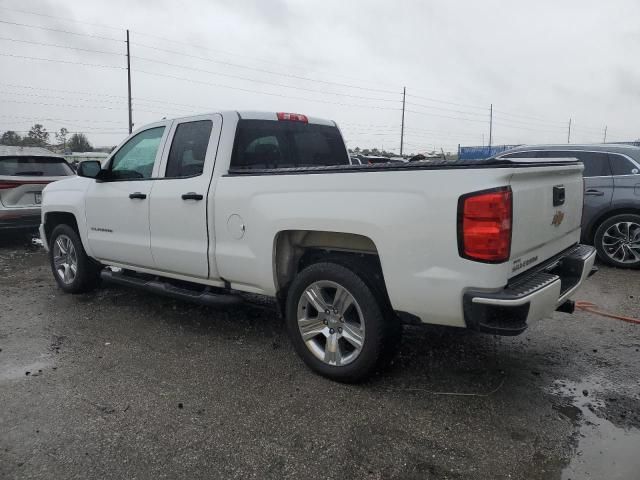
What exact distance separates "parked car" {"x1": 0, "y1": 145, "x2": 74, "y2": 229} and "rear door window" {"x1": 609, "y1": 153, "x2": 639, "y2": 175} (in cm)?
901

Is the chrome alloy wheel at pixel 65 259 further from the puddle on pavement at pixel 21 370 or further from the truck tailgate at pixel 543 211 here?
the truck tailgate at pixel 543 211

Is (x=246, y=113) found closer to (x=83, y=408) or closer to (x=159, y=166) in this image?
(x=159, y=166)

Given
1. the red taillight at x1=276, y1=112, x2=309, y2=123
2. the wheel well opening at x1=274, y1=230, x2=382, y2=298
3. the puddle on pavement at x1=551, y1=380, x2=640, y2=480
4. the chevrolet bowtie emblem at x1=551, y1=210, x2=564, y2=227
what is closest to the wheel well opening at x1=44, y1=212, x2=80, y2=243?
the red taillight at x1=276, y1=112, x2=309, y2=123

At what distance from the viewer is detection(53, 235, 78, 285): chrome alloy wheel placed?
5859 mm

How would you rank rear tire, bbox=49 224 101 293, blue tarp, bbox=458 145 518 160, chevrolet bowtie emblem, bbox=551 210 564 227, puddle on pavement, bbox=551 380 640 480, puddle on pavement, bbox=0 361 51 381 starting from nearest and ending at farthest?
puddle on pavement, bbox=551 380 640 480 < chevrolet bowtie emblem, bbox=551 210 564 227 < puddle on pavement, bbox=0 361 51 381 < rear tire, bbox=49 224 101 293 < blue tarp, bbox=458 145 518 160

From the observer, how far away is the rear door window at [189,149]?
428 centimetres

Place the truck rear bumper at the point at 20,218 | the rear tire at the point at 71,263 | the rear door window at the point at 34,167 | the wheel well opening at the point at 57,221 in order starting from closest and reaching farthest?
the rear tire at the point at 71,263
the wheel well opening at the point at 57,221
the truck rear bumper at the point at 20,218
the rear door window at the point at 34,167

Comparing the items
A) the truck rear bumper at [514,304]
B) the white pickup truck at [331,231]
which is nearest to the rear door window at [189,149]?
the white pickup truck at [331,231]

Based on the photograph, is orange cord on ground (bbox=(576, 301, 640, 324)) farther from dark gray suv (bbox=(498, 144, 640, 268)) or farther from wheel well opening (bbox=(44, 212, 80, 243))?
wheel well opening (bbox=(44, 212, 80, 243))

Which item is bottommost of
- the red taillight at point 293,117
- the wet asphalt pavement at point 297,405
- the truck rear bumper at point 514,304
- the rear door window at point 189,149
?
the wet asphalt pavement at point 297,405

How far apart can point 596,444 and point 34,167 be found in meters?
9.13

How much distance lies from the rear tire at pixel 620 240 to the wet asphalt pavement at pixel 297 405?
8.84 feet

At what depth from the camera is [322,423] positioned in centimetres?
305

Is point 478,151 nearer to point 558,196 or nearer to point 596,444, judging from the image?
point 558,196
